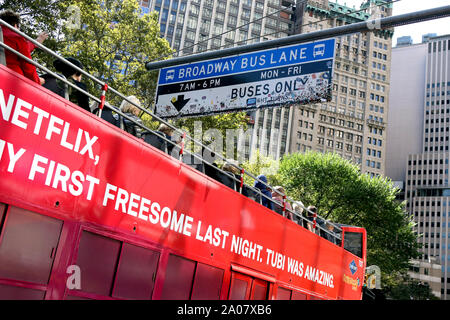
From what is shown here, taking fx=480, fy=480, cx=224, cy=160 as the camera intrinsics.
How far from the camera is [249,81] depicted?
10.3 meters

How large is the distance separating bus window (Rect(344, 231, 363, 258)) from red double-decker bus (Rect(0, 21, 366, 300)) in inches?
247

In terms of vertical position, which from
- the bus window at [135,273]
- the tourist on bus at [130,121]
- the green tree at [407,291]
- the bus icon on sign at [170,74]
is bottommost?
the bus window at [135,273]

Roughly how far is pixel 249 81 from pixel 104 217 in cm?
561

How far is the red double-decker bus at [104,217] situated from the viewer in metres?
4.63

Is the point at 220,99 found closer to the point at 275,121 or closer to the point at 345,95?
the point at 275,121

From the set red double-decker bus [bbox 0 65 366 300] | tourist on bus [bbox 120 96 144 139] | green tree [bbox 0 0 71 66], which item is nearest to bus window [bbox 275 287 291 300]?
red double-decker bus [bbox 0 65 366 300]

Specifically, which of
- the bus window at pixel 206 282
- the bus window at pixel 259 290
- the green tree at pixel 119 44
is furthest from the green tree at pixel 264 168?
the bus window at pixel 206 282

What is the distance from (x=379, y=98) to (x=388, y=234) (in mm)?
91646

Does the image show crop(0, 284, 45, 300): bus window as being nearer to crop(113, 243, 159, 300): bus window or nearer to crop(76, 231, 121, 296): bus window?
crop(76, 231, 121, 296): bus window

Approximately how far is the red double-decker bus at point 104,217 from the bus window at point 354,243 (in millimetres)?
6264

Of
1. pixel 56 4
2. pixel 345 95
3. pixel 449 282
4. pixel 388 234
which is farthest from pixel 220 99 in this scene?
pixel 449 282

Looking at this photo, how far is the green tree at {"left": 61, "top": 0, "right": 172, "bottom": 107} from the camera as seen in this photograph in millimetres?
23688

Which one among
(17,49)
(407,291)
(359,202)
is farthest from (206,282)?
(407,291)

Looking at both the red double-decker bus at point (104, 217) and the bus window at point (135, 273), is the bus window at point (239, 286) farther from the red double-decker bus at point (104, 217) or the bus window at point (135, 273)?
the bus window at point (135, 273)
